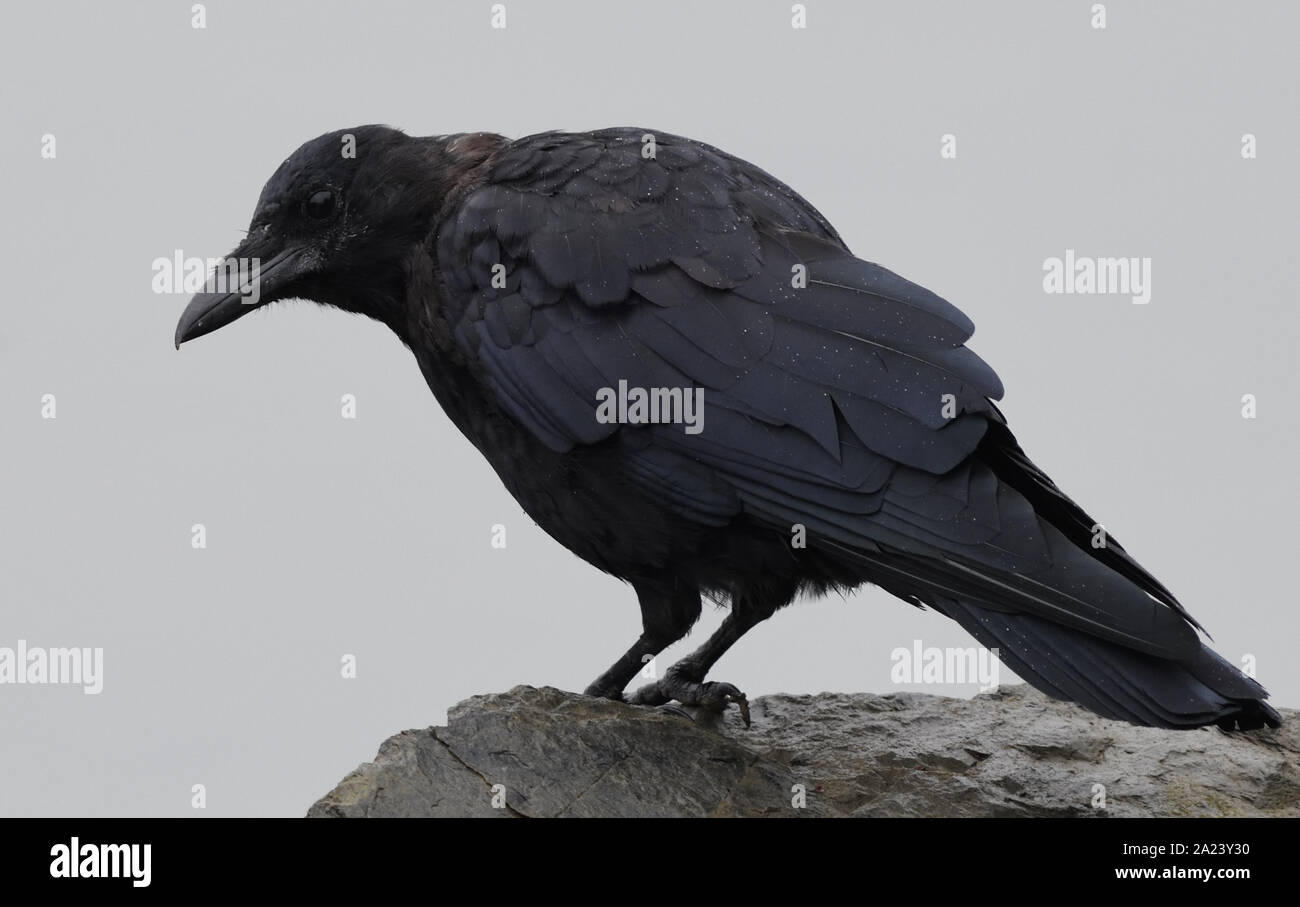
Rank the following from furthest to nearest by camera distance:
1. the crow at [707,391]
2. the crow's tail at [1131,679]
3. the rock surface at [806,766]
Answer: the rock surface at [806,766] → the crow at [707,391] → the crow's tail at [1131,679]

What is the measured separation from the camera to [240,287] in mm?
5812

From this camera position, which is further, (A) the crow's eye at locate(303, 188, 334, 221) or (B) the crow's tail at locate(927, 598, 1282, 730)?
(A) the crow's eye at locate(303, 188, 334, 221)

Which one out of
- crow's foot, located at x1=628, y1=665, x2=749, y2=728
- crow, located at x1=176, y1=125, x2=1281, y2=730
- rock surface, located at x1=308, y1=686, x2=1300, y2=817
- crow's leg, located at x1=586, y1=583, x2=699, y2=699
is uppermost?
crow, located at x1=176, y1=125, x2=1281, y2=730

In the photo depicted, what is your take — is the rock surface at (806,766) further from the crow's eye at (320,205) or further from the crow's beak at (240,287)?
the crow's eye at (320,205)

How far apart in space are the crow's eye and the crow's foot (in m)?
1.94

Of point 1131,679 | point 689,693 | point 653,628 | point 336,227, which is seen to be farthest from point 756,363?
point 336,227

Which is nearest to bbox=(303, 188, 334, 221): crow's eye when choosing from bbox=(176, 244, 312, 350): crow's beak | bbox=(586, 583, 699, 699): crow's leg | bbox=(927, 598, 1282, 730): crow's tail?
bbox=(176, 244, 312, 350): crow's beak

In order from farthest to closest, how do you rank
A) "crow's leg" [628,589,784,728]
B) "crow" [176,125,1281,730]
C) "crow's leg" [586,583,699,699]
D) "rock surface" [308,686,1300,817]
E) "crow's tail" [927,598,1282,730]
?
"crow's leg" [628,589,784,728]
"crow's leg" [586,583,699,699]
"rock surface" [308,686,1300,817]
"crow" [176,125,1281,730]
"crow's tail" [927,598,1282,730]

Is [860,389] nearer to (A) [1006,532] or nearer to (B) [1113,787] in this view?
(A) [1006,532]

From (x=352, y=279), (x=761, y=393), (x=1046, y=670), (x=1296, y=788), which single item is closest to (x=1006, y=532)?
(x=1046, y=670)

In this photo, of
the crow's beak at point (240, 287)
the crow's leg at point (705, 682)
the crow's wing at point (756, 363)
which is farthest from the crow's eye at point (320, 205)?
the crow's leg at point (705, 682)

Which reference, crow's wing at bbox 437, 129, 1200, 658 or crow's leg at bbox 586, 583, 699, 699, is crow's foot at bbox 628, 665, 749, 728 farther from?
crow's wing at bbox 437, 129, 1200, 658

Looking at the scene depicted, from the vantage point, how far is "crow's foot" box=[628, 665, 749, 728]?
597 centimetres

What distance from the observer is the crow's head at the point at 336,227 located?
5.80 m
